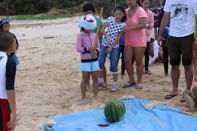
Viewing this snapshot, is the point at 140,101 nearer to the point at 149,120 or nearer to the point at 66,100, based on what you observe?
the point at 149,120

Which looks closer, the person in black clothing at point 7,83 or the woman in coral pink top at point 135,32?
the person in black clothing at point 7,83

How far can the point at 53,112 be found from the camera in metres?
4.75

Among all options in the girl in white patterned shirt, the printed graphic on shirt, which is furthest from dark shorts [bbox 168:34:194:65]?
the girl in white patterned shirt

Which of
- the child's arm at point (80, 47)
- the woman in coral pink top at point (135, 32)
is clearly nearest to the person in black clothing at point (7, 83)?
the child's arm at point (80, 47)

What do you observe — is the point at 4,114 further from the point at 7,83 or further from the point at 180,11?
the point at 180,11

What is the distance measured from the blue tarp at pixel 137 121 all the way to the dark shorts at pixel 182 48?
34.6 inches

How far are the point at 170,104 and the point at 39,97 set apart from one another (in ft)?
7.96

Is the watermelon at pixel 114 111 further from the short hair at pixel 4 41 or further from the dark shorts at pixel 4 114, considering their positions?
the short hair at pixel 4 41

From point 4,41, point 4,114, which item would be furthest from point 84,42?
point 4,114

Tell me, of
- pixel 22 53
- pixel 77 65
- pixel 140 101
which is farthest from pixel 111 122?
pixel 22 53

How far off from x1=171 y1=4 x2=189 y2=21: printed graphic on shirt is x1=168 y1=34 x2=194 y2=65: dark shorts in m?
0.33

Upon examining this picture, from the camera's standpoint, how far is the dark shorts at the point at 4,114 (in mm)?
2744

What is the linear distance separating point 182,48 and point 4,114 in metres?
3.16

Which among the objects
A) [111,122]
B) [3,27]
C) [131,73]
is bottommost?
[111,122]
